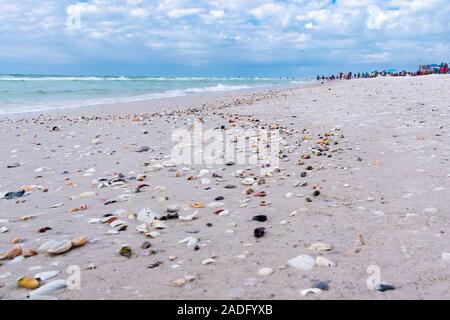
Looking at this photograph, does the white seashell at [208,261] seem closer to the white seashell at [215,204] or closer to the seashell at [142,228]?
the seashell at [142,228]

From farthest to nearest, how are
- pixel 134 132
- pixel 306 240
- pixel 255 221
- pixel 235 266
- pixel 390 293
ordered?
pixel 134 132 → pixel 255 221 → pixel 306 240 → pixel 235 266 → pixel 390 293

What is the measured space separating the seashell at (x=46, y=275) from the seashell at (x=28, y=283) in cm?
6

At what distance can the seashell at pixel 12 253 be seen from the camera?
10.7ft

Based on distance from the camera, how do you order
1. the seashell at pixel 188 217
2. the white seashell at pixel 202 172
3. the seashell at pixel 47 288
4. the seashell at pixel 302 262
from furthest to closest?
the white seashell at pixel 202 172 < the seashell at pixel 188 217 < the seashell at pixel 302 262 < the seashell at pixel 47 288

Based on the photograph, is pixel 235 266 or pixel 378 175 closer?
pixel 235 266

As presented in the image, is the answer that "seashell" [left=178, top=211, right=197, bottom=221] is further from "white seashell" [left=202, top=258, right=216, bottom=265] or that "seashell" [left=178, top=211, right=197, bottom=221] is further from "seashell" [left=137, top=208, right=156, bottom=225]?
"white seashell" [left=202, top=258, right=216, bottom=265]

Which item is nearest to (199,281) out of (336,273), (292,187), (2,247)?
(336,273)

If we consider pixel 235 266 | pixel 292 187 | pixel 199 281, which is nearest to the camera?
pixel 199 281

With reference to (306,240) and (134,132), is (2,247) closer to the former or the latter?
(306,240)

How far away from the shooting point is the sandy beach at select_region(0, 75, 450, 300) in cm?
270

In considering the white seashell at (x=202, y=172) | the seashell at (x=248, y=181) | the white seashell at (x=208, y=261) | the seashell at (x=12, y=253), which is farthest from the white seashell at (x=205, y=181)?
the seashell at (x=12, y=253)

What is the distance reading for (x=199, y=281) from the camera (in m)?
2.73

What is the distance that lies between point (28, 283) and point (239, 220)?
73.2 inches

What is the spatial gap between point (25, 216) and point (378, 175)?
4.06 meters
